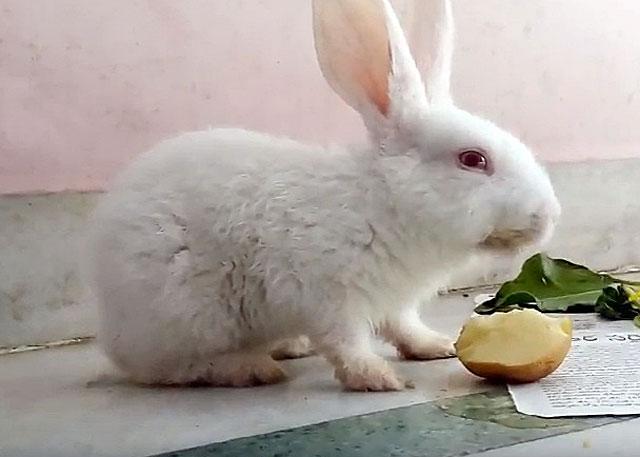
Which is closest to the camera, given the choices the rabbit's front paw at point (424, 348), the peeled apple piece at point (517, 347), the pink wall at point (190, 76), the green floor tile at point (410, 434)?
the green floor tile at point (410, 434)

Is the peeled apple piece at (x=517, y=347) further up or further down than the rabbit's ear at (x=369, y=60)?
further down

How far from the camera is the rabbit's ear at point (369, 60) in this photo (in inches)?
49.5

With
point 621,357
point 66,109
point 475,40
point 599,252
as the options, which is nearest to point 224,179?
point 66,109

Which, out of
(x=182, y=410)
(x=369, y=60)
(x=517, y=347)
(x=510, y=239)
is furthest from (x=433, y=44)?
(x=182, y=410)

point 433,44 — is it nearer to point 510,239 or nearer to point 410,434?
point 510,239

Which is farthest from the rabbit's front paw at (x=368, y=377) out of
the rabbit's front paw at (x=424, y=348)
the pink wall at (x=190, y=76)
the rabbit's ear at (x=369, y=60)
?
the pink wall at (x=190, y=76)

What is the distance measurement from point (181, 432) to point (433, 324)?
2.07ft

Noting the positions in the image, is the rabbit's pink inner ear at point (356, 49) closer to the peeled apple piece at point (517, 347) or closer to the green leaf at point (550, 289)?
the peeled apple piece at point (517, 347)

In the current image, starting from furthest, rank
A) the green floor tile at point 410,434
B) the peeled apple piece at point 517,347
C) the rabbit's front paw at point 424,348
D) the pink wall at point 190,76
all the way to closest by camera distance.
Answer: the pink wall at point 190,76, the rabbit's front paw at point 424,348, the peeled apple piece at point 517,347, the green floor tile at point 410,434

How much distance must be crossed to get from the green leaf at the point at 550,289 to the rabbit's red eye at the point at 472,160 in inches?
14.8

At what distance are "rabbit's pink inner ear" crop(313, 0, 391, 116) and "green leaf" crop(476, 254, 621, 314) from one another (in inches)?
17.3

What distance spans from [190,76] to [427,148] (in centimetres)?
47

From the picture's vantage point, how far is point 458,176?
4.06 feet

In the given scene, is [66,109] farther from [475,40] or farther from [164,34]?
[475,40]
